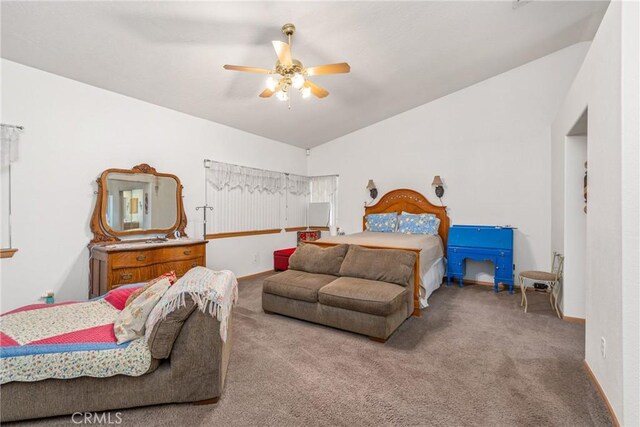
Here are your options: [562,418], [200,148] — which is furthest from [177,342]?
[200,148]

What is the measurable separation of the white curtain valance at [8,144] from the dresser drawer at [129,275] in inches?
54.7

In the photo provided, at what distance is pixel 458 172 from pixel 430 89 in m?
1.46

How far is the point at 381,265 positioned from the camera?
313cm

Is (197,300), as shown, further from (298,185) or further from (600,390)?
(298,185)

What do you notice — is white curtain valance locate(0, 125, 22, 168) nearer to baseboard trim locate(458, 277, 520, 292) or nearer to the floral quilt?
the floral quilt

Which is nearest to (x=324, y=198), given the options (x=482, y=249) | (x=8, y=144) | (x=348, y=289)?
(x=482, y=249)

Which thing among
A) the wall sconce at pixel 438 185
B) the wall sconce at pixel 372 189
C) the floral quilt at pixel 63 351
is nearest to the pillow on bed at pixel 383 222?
the wall sconce at pixel 372 189

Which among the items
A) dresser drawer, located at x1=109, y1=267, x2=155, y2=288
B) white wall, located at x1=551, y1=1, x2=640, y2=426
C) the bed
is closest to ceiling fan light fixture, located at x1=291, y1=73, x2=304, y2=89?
the bed

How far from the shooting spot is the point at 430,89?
467 cm

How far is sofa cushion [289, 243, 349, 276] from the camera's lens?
135 inches

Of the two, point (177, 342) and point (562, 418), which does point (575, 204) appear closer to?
point (562, 418)

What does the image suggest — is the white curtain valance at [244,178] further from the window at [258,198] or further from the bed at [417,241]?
the bed at [417,241]

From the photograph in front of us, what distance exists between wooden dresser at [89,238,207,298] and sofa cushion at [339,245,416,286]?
1960 mm

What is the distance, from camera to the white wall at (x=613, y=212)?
1483mm
